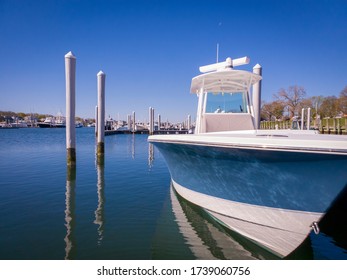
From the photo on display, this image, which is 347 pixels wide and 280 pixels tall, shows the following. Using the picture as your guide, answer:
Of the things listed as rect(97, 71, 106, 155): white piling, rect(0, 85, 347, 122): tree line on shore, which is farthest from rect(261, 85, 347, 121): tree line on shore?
rect(97, 71, 106, 155): white piling

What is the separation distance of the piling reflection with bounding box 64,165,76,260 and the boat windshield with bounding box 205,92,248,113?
4.72 m

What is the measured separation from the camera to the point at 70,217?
551 cm

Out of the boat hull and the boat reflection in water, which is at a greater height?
the boat hull

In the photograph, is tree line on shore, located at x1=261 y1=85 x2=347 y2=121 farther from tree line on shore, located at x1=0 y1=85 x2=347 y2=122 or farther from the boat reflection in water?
the boat reflection in water

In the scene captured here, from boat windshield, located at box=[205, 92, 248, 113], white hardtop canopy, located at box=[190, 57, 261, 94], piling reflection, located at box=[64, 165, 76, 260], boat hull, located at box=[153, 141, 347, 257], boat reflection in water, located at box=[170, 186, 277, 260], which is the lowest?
boat reflection in water, located at box=[170, 186, 277, 260]

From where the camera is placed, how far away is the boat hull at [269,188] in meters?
3.14

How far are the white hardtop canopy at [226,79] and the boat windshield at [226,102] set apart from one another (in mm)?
145

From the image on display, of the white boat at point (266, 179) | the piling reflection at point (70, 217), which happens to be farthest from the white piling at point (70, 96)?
the white boat at point (266, 179)

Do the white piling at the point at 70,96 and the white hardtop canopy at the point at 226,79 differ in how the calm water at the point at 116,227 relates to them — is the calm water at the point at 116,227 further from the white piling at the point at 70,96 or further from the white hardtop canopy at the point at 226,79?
the white hardtop canopy at the point at 226,79

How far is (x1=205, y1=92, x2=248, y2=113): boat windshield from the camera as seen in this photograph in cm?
670

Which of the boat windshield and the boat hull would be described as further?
the boat windshield

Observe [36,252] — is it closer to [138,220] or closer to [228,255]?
[138,220]

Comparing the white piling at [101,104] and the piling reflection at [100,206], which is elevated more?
the white piling at [101,104]

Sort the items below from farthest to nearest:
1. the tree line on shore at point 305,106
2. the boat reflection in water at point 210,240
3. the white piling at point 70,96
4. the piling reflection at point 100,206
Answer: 1. the tree line on shore at point 305,106
2. the white piling at point 70,96
3. the piling reflection at point 100,206
4. the boat reflection in water at point 210,240
